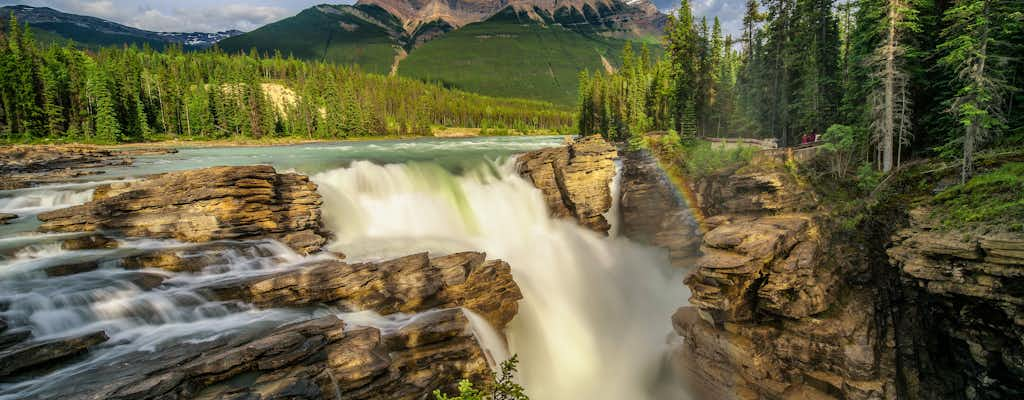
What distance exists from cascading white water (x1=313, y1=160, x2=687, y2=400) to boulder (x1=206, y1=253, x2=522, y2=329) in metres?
2.53

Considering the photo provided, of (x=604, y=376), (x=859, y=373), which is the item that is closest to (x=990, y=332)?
(x=859, y=373)

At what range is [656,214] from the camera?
28797 mm

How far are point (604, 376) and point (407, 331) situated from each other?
31.1 ft

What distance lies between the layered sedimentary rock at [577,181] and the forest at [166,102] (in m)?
75.4

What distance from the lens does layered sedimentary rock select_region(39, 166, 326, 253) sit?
1780 centimetres

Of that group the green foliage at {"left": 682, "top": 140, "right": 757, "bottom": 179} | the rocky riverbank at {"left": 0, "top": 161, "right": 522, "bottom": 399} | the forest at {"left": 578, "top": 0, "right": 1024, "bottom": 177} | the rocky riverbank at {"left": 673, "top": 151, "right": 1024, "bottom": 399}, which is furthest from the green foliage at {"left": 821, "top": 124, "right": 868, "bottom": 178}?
the rocky riverbank at {"left": 0, "top": 161, "right": 522, "bottom": 399}

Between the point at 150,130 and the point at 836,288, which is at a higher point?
the point at 150,130

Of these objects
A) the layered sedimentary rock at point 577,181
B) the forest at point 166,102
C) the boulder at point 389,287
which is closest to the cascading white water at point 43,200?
the boulder at point 389,287

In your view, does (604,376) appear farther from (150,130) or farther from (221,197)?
(150,130)

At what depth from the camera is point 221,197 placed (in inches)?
729

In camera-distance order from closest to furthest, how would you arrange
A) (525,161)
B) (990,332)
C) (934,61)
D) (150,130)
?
(990,332) < (934,61) < (525,161) < (150,130)

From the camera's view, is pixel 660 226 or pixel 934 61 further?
pixel 660 226

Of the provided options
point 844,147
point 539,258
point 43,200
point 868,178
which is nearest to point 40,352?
point 43,200

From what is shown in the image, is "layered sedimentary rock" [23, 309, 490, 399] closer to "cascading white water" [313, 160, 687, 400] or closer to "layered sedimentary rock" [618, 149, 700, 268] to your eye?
"cascading white water" [313, 160, 687, 400]
